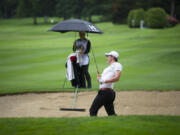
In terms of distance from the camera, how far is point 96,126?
6.46 meters

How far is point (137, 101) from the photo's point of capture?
37.0 ft

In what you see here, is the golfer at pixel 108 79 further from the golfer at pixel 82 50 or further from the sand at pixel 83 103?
the golfer at pixel 82 50

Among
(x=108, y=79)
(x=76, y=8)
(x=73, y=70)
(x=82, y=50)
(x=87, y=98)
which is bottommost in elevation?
(x=76, y=8)

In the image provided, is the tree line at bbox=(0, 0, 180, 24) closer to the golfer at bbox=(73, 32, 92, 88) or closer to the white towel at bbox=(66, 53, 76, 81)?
the golfer at bbox=(73, 32, 92, 88)

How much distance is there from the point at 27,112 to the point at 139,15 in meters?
46.2

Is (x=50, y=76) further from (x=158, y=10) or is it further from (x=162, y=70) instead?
(x=158, y=10)

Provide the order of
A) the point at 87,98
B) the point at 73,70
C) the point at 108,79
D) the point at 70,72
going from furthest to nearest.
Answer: the point at 87,98, the point at 73,70, the point at 70,72, the point at 108,79

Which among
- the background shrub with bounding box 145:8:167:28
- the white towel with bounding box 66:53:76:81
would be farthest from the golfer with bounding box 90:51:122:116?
the background shrub with bounding box 145:8:167:28

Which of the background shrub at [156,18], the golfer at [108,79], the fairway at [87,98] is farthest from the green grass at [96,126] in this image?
the background shrub at [156,18]

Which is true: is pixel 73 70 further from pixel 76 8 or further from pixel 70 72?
pixel 76 8

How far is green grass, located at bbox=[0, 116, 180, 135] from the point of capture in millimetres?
6152

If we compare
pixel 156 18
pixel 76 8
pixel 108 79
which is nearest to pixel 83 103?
pixel 108 79

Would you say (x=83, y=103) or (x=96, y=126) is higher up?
(x=96, y=126)

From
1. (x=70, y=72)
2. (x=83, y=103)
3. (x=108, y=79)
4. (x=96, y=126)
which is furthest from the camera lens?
(x=83, y=103)
